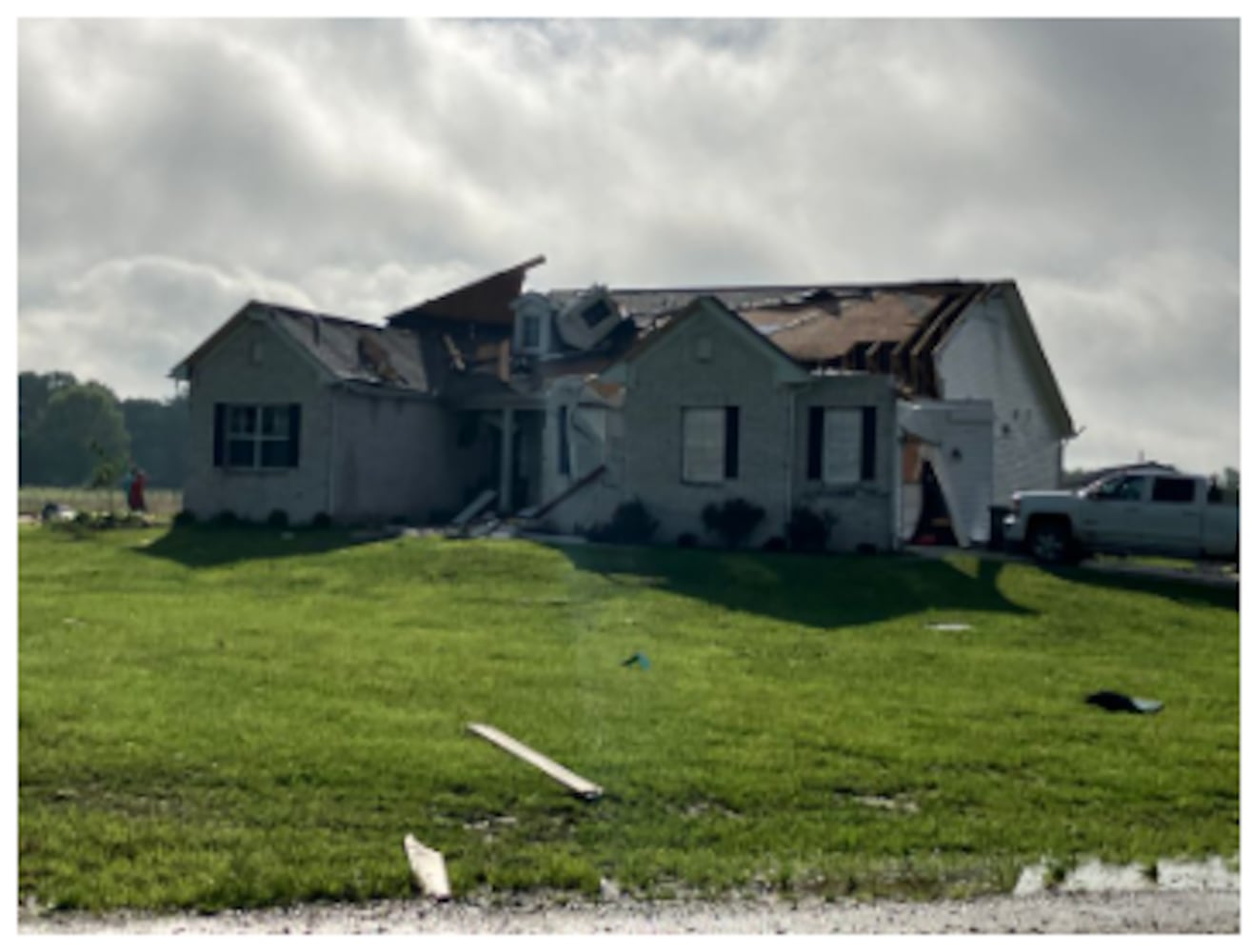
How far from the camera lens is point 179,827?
873 centimetres

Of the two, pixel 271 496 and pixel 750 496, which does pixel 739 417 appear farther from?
pixel 271 496

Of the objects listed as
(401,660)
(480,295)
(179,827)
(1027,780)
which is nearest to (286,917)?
(179,827)

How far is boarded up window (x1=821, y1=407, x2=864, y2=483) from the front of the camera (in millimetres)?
26875

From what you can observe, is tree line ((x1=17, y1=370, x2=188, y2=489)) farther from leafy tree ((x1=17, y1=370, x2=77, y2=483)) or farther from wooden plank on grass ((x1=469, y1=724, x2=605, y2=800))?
wooden plank on grass ((x1=469, y1=724, x2=605, y2=800))

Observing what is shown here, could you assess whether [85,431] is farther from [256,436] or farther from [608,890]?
[608,890]

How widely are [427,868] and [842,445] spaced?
19910 mm

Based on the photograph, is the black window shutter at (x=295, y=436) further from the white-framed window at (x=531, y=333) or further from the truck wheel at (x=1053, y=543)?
the truck wheel at (x=1053, y=543)

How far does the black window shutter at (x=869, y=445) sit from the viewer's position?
2662 cm

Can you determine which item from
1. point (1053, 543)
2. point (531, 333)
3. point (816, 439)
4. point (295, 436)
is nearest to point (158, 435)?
point (531, 333)

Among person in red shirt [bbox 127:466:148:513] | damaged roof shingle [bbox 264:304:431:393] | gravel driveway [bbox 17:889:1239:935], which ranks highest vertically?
damaged roof shingle [bbox 264:304:431:393]

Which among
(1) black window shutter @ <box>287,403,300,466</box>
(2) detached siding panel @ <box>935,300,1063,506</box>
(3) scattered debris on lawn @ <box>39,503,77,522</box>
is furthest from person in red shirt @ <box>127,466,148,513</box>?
(2) detached siding panel @ <box>935,300,1063,506</box>

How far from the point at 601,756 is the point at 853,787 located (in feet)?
5.99

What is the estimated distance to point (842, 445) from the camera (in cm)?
2703

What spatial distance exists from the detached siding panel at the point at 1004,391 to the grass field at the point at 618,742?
10.1m
